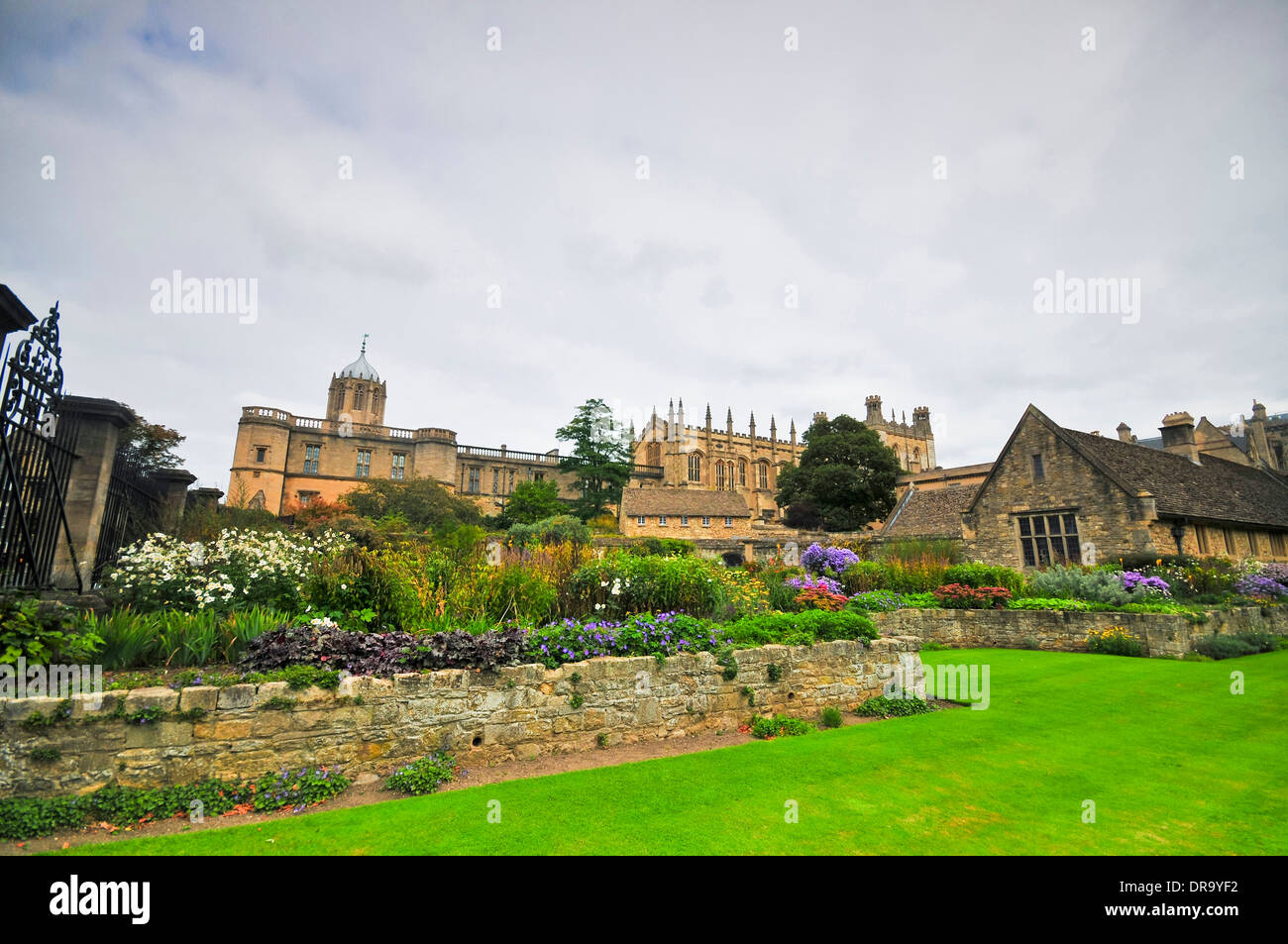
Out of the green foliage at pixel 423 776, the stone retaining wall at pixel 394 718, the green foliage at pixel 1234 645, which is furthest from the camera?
the green foliage at pixel 1234 645

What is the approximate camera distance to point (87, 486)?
713 cm

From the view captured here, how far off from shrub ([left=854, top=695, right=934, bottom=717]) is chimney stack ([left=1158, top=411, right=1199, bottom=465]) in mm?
29591

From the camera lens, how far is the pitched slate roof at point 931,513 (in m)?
27.4

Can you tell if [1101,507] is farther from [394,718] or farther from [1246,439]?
[1246,439]

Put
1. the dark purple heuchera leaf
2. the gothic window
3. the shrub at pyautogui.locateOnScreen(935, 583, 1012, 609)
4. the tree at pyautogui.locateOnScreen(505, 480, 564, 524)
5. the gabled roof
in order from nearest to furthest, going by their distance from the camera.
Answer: the dark purple heuchera leaf
the shrub at pyautogui.locateOnScreen(935, 583, 1012, 609)
the gabled roof
the gothic window
the tree at pyautogui.locateOnScreen(505, 480, 564, 524)

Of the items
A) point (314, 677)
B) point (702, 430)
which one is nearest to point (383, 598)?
point (314, 677)

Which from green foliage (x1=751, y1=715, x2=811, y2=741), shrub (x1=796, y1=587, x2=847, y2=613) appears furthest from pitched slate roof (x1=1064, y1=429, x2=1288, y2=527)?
green foliage (x1=751, y1=715, x2=811, y2=741)

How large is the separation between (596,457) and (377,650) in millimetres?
48225

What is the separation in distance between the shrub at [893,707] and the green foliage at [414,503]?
31798mm

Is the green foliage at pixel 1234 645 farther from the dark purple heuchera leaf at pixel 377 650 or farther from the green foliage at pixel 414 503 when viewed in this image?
the green foliage at pixel 414 503

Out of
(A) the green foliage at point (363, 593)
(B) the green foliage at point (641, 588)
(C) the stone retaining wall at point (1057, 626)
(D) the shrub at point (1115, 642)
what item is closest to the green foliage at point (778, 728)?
(B) the green foliage at point (641, 588)

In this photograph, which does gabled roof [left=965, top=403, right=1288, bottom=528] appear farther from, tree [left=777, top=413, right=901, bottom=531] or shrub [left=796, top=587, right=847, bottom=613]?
tree [left=777, top=413, right=901, bottom=531]

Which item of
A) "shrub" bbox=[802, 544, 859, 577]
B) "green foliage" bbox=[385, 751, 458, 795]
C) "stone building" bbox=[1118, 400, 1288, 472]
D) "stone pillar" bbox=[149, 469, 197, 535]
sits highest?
"stone building" bbox=[1118, 400, 1288, 472]

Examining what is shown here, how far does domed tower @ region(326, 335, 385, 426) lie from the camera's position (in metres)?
63.1
